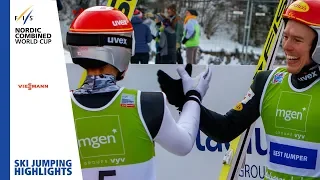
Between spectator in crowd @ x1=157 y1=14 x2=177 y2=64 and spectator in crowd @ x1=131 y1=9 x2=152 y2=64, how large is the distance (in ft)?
1.97

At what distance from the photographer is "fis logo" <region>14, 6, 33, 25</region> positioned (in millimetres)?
2660

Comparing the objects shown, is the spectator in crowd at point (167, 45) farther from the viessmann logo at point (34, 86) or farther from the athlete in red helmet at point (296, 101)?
the viessmann logo at point (34, 86)

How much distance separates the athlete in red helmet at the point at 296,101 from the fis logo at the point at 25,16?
874 millimetres

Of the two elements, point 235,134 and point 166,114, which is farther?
point 235,134

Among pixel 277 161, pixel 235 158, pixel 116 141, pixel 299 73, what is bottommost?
pixel 235 158

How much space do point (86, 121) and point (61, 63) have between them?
0.29 m

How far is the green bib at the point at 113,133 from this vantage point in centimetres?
263

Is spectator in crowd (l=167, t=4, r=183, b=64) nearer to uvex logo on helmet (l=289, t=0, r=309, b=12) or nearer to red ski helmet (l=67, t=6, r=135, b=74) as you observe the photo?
uvex logo on helmet (l=289, t=0, r=309, b=12)

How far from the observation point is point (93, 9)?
2777mm

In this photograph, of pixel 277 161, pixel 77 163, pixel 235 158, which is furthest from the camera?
pixel 235 158

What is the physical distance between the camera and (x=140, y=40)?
9695 millimetres

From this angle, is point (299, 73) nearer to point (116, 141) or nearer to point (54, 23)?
point (116, 141)

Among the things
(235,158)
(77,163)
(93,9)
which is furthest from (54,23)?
(235,158)

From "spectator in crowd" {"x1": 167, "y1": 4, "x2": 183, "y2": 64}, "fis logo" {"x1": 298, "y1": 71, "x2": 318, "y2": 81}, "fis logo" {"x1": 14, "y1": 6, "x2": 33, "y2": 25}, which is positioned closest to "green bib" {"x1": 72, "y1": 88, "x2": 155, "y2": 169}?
"fis logo" {"x1": 14, "y1": 6, "x2": 33, "y2": 25}
